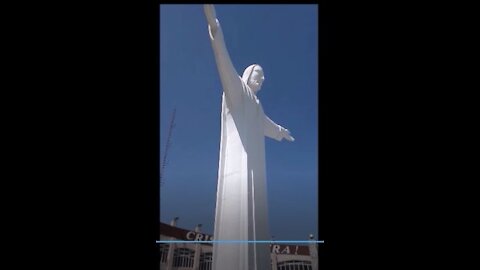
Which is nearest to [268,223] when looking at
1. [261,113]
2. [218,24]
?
[261,113]

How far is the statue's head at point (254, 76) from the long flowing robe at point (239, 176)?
4 centimetres

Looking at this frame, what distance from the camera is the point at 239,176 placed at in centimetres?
305

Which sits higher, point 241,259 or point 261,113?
point 261,113

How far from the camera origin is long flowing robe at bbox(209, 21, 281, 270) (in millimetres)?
2814

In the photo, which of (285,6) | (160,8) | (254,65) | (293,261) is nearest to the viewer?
(160,8)

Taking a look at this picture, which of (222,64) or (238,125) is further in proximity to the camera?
(238,125)

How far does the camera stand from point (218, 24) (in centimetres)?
290

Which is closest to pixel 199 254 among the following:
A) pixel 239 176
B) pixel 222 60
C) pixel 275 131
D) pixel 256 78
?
pixel 239 176

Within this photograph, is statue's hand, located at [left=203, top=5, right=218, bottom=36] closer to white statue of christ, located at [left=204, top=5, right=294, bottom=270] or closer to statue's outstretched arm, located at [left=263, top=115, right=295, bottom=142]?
white statue of christ, located at [left=204, top=5, right=294, bottom=270]

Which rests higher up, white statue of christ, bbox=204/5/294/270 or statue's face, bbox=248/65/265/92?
statue's face, bbox=248/65/265/92

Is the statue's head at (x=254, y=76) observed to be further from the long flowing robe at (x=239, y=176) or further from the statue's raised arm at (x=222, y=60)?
the statue's raised arm at (x=222, y=60)

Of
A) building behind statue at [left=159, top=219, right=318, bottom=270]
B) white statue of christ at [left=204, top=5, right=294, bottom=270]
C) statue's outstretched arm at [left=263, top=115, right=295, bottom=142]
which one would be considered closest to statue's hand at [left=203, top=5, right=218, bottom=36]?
white statue of christ at [left=204, top=5, right=294, bottom=270]

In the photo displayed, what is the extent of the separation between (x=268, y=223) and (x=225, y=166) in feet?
2.05

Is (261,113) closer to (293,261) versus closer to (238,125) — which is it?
(238,125)
